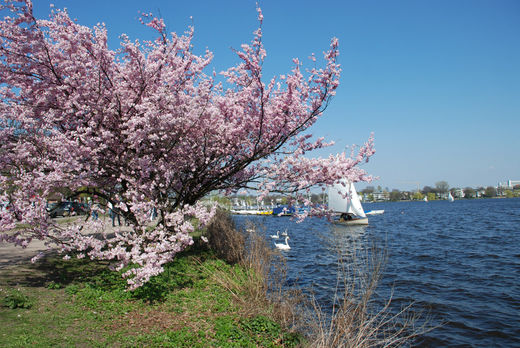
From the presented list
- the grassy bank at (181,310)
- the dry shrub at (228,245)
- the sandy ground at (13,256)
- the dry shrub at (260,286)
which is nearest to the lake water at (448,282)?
the dry shrub at (228,245)

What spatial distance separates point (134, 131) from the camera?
7984 mm

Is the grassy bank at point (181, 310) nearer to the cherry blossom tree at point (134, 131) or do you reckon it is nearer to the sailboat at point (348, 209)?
the cherry blossom tree at point (134, 131)

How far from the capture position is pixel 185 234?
7.77 metres

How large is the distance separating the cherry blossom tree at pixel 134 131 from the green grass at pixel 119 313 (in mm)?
747

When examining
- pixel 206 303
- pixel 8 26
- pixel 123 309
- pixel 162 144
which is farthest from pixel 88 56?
pixel 206 303

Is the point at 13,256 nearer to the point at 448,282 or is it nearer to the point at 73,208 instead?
the point at 73,208

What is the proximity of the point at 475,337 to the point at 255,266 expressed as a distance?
5.62 metres

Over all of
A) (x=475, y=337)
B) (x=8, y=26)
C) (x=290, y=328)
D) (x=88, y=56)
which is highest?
(x=8, y=26)

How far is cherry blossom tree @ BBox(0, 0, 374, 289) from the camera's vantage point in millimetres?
7254

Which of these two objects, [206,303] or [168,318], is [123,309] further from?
[206,303]

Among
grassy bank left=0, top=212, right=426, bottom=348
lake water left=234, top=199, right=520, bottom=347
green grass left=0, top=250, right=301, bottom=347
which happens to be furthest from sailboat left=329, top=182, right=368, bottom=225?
green grass left=0, top=250, right=301, bottom=347

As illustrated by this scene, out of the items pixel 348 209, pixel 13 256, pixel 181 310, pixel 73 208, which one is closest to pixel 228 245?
pixel 181 310

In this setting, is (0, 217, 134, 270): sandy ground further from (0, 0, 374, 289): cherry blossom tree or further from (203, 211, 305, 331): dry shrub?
(203, 211, 305, 331): dry shrub

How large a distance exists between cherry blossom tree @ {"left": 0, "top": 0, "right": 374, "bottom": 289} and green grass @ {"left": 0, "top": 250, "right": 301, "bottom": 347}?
75cm
